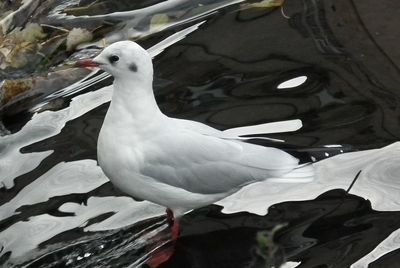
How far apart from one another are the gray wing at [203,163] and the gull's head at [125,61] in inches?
11.3

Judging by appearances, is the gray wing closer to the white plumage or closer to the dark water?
the white plumage

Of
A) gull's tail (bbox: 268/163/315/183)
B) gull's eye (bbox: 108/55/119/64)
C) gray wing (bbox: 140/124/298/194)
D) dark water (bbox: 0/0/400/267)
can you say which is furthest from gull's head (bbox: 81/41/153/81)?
gull's tail (bbox: 268/163/315/183)

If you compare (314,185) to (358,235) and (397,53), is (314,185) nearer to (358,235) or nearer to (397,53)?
(358,235)

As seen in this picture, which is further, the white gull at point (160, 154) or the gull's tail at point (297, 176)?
the gull's tail at point (297, 176)

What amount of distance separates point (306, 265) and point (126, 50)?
1.20 meters

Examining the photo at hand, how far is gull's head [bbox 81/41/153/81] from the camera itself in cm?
402

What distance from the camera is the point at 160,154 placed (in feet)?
13.1

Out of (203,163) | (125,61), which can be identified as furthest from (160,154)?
(125,61)

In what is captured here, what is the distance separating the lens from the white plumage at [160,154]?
157 inches

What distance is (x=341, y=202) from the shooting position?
171 inches

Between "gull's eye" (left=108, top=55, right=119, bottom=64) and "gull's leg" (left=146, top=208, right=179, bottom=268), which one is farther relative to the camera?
"gull's leg" (left=146, top=208, right=179, bottom=268)

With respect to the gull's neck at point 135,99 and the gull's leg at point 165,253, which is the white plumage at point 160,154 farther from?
the gull's leg at point 165,253

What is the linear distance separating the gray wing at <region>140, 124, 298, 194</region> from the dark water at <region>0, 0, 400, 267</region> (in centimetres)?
17

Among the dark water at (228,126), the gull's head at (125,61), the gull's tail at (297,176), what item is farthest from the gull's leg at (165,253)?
the gull's head at (125,61)
